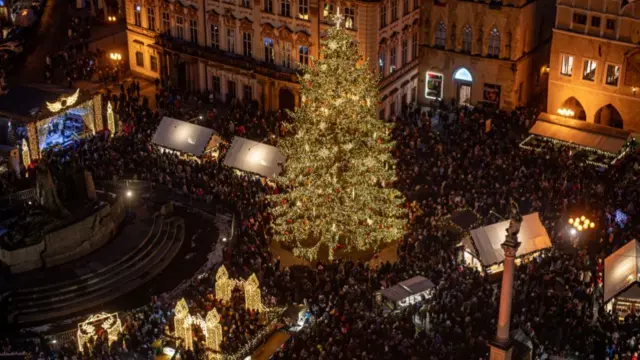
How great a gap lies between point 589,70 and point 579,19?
11.0 ft

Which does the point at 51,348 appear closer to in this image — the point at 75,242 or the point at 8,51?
the point at 75,242

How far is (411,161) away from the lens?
61.4 meters

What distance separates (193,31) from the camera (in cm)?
7462

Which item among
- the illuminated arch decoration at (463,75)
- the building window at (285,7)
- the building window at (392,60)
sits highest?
the building window at (285,7)

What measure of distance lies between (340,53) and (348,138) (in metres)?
4.24

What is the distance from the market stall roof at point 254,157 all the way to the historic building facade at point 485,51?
17.1 meters

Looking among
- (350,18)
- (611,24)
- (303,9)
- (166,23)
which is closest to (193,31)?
(166,23)

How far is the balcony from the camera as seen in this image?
69688mm

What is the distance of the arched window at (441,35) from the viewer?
71.2m

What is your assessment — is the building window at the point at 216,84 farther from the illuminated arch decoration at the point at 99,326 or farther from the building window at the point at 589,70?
the illuminated arch decoration at the point at 99,326

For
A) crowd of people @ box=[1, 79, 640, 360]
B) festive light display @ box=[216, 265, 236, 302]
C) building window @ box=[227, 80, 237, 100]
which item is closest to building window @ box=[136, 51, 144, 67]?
crowd of people @ box=[1, 79, 640, 360]

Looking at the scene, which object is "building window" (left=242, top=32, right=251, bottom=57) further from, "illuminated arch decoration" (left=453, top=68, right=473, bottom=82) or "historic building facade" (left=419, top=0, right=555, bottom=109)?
"illuminated arch decoration" (left=453, top=68, right=473, bottom=82)

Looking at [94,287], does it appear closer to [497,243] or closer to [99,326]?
[99,326]

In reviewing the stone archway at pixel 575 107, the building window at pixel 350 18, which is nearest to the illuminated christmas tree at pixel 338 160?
the building window at pixel 350 18
